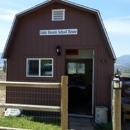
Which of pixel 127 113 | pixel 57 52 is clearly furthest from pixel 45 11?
pixel 127 113

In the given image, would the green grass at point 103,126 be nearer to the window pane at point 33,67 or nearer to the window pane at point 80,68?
the window pane at point 33,67

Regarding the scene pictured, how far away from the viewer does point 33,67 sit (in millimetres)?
Result: 7387

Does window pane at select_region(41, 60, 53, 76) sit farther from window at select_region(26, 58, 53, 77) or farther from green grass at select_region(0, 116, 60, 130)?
green grass at select_region(0, 116, 60, 130)

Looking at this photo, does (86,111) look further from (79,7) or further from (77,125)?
(79,7)

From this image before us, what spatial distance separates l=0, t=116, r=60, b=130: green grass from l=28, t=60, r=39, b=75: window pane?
1749 millimetres

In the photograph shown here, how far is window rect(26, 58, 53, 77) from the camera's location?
716 cm

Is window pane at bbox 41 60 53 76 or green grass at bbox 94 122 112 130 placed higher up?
window pane at bbox 41 60 53 76

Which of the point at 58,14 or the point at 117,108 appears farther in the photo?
the point at 58,14

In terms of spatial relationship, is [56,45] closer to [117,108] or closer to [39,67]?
[39,67]

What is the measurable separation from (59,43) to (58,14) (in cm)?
111

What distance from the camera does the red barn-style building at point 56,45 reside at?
6.61 meters

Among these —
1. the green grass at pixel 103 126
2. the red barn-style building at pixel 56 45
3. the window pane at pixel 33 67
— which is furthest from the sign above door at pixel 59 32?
the green grass at pixel 103 126

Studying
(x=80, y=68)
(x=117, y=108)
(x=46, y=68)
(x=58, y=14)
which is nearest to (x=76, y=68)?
(x=80, y=68)

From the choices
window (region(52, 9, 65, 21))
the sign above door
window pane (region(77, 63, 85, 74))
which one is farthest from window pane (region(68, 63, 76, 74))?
window (region(52, 9, 65, 21))
